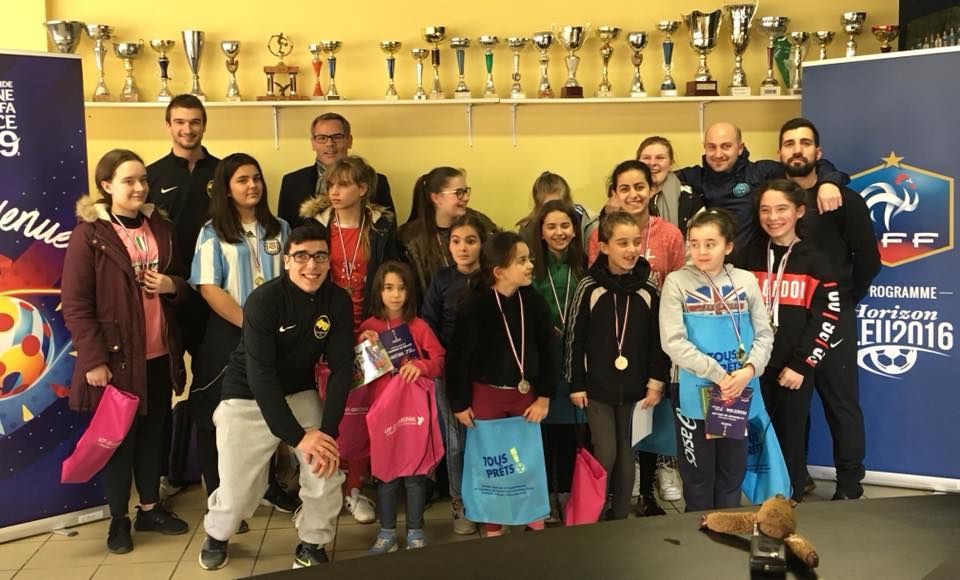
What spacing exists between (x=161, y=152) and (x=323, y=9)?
3.79 feet

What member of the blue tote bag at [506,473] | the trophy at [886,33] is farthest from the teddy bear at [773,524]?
the trophy at [886,33]

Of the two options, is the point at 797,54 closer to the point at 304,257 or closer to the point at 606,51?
the point at 606,51

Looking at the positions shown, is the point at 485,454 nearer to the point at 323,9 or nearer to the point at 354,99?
the point at 354,99

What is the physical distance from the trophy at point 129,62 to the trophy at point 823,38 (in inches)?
141

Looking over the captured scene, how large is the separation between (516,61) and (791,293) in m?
2.09

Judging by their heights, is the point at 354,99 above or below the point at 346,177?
above

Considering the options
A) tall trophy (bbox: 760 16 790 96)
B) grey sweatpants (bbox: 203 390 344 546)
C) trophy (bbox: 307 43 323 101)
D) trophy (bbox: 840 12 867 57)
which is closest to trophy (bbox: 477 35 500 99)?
trophy (bbox: 307 43 323 101)

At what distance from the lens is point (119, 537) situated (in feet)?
11.2

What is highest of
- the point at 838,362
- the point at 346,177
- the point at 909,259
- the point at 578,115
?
the point at 578,115

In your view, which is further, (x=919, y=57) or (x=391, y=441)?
(x=919, y=57)

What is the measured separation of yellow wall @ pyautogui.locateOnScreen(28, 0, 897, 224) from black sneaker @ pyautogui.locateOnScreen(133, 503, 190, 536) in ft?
6.25

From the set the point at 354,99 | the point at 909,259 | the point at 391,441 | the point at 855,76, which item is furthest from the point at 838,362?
the point at 354,99

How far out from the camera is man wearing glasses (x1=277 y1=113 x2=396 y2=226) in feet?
13.6

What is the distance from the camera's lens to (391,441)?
10.8 ft
